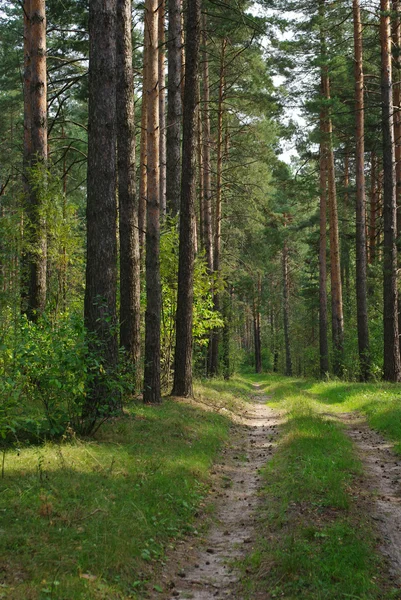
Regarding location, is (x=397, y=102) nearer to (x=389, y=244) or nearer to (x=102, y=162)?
(x=389, y=244)

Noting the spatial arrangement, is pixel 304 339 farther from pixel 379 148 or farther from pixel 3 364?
pixel 3 364

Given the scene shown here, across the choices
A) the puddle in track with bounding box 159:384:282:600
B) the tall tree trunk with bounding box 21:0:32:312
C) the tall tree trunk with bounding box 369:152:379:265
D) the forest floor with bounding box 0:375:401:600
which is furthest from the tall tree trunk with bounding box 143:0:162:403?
the tall tree trunk with bounding box 369:152:379:265

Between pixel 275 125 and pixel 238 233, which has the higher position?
pixel 275 125

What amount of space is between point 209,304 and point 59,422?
8840mm

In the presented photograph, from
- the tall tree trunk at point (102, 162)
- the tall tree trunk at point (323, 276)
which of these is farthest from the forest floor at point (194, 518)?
the tall tree trunk at point (323, 276)

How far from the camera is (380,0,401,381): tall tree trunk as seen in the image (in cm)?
1720

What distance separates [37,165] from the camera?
38.9 ft

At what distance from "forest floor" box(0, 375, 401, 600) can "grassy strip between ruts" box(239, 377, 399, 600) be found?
0.02m

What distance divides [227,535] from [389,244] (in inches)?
526

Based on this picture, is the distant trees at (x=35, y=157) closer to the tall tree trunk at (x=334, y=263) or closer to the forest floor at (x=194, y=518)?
the forest floor at (x=194, y=518)

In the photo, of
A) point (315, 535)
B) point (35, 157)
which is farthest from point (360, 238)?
point (315, 535)

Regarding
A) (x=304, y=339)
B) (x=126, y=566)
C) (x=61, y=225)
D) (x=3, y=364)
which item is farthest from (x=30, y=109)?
(x=304, y=339)

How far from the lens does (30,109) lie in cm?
1278

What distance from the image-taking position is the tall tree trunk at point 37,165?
11867 mm
